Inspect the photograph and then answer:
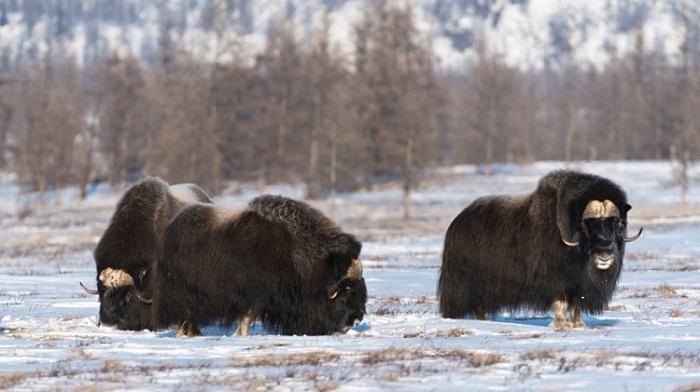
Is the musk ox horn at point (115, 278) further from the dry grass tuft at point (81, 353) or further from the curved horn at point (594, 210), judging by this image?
the curved horn at point (594, 210)

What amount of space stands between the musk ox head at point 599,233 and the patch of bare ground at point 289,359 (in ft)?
11.1

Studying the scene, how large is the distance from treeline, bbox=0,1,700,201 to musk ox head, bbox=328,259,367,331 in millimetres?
34940

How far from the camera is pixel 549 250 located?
11.1 m

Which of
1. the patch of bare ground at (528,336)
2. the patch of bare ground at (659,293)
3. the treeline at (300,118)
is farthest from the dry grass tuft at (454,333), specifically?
the treeline at (300,118)

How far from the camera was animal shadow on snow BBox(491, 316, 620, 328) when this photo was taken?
11.4 meters

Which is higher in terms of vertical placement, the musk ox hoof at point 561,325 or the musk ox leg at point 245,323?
the musk ox hoof at point 561,325

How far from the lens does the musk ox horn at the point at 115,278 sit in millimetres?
11867

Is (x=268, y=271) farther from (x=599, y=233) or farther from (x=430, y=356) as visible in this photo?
(x=599, y=233)

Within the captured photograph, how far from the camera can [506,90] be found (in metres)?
67.3

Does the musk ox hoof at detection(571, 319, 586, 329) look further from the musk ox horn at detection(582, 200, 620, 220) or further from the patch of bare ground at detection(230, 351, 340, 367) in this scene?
the patch of bare ground at detection(230, 351, 340, 367)

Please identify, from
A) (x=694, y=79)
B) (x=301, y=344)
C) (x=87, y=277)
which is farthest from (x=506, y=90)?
(x=301, y=344)

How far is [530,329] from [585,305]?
0.78m

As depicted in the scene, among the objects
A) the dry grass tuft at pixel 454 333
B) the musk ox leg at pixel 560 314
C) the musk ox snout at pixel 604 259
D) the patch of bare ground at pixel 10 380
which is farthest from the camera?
the musk ox leg at pixel 560 314

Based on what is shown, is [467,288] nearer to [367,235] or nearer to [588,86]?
[367,235]
